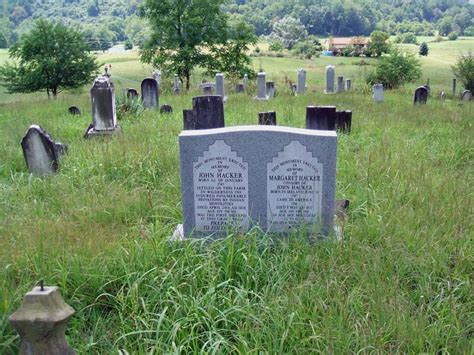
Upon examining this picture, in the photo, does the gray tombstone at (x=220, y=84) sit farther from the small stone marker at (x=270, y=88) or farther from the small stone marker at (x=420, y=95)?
the small stone marker at (x=420, y=95)

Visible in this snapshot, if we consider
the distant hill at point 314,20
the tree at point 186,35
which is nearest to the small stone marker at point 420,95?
the tree at point 186,35

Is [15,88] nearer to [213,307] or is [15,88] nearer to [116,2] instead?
[213,307]

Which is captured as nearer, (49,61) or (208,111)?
(208,111)

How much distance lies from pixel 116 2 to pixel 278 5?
84385 mm

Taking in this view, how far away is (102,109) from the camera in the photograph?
946cm

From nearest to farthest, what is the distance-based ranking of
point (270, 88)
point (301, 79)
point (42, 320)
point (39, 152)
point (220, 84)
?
point (42, 320)
point (39, 152)
point (220, 84)
point (270, 88)
point (301, 79)

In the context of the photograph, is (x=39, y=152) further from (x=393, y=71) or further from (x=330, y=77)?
(x=393, y=71)

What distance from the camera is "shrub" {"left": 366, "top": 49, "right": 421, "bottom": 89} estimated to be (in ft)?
84.0

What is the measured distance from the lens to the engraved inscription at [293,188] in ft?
14.6

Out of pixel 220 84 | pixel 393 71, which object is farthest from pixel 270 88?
pixel 393 71

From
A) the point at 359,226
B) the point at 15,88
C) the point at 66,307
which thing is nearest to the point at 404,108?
the point at 359,226

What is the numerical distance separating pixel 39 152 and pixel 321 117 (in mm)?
4403

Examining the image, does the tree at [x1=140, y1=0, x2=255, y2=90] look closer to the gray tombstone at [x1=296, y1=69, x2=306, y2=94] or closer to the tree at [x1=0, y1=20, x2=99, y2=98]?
the tree at [x1=0, y1=20, x2=99, y2=98]

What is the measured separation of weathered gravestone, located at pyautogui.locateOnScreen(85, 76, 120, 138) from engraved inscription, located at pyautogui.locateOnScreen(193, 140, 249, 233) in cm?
528
